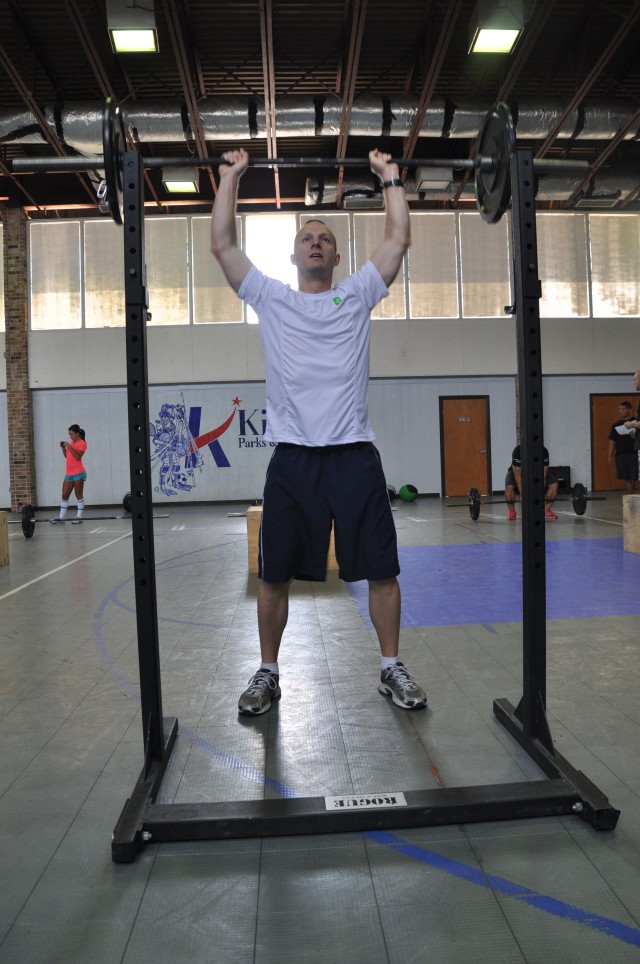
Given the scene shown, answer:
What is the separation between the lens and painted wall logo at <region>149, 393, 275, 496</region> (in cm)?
1386

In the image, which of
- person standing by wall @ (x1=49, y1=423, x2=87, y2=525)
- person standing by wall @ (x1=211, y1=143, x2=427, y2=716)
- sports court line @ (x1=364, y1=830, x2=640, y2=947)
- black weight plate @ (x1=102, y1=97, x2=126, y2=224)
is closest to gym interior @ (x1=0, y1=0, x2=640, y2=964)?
sports court line @ (x1=364, y1=830, x2=640, y2=947)

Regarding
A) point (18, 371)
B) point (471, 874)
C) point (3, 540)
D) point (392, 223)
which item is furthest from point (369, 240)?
point (471, 874)

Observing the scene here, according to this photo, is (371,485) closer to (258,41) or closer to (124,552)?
(124,552)

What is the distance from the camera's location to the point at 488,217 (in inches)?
99.0

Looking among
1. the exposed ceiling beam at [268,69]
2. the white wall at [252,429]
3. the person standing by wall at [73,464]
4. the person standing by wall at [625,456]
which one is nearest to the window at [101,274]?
the white wall at [252,429]

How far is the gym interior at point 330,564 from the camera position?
1515mm

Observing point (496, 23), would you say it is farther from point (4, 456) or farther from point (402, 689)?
point (4, 456)

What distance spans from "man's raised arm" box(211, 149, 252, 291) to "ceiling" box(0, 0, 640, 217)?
6.92 m

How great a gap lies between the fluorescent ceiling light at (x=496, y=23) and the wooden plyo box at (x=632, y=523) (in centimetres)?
535

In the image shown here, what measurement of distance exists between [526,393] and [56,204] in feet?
43.1

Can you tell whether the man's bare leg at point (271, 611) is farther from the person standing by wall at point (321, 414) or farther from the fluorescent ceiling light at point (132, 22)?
the fluorescent ceiling light at point (132, 22)

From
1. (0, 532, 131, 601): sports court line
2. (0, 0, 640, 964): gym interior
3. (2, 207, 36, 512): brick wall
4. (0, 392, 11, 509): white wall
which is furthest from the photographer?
(0, 392, 11, 509): white wall

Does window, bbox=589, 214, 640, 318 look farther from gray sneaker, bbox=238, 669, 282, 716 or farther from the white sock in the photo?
gray sneaker, bbox=238, 669, 282, 716

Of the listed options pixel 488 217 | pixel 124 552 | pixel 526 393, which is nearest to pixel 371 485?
pixel 526 393
